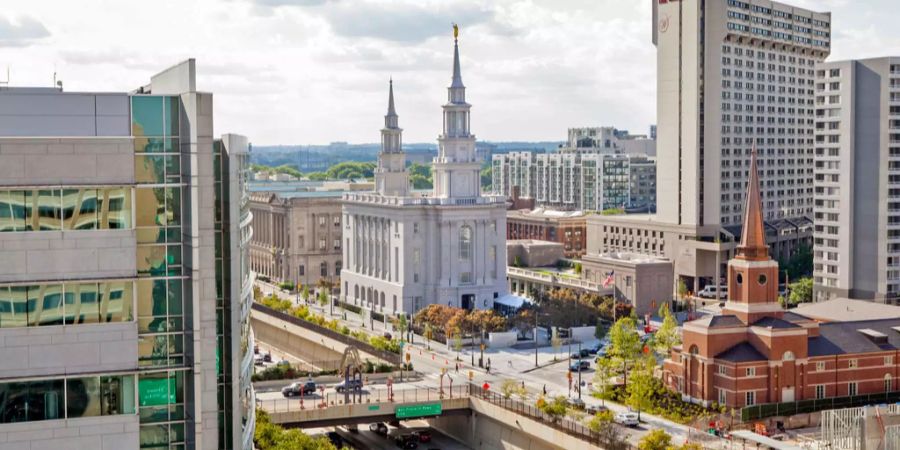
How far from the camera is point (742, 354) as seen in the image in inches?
3472

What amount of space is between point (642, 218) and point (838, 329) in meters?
77.8

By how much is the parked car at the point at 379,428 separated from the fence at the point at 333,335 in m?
11.7

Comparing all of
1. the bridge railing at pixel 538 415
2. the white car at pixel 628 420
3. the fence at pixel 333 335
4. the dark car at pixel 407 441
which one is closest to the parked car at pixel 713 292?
the fence at pixel 333 335

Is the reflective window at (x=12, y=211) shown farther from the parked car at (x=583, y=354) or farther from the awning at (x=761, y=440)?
the parked car at (x=583, y=354)

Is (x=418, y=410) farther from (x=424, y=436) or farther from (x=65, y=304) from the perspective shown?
(x=65, y=304)

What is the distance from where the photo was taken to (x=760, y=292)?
90.6 m

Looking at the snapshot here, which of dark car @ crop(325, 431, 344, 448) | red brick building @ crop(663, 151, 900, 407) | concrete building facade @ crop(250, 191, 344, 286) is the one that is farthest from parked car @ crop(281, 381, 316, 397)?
concrete building facade @ crop(250, 191, 344, 286)

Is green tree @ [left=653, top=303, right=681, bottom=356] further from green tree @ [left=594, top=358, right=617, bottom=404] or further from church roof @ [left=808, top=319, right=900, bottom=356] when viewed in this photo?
church roof @ [left=808, top=319, right=900, bottom=356]

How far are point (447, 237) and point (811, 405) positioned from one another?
5330 cm

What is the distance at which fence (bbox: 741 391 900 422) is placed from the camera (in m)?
85.4

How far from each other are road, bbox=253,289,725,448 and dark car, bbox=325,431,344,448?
6018 mm

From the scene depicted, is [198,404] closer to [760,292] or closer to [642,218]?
[760,292]

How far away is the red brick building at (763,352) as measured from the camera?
87875 mm

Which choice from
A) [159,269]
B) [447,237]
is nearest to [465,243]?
[447,237]
